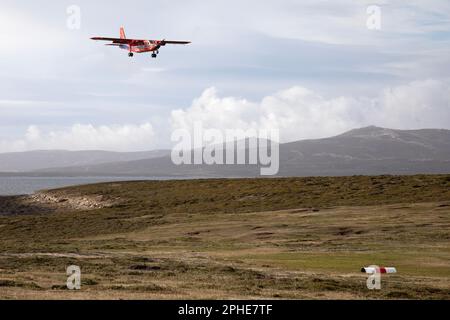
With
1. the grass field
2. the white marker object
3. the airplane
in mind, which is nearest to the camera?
the grass field

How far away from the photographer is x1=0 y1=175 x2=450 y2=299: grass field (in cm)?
3719

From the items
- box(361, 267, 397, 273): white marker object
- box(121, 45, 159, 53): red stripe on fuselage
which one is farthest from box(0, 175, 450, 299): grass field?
box(121, 45, 159, 53): red stripe on fuselage

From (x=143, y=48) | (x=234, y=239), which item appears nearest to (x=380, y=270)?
(x=234, y=239)

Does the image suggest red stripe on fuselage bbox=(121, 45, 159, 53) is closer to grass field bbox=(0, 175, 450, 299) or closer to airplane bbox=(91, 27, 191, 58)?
airplane bbox=(91, 27, 191, 58)

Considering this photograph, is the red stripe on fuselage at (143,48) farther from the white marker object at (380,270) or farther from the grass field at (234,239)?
the white marker object at (380,270)

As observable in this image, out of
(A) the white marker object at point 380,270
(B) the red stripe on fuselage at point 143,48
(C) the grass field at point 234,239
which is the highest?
(B) the red stripe on fuselage at point 143,48

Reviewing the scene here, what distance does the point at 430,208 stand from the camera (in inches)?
3590

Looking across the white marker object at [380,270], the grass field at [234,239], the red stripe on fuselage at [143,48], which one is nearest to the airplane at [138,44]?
the red stripe on fuselage at [143,48]

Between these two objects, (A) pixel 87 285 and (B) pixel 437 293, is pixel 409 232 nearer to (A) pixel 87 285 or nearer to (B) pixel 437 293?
(B) pixel 437 293

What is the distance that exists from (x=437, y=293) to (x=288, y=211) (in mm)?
61001

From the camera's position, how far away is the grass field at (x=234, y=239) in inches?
1464
